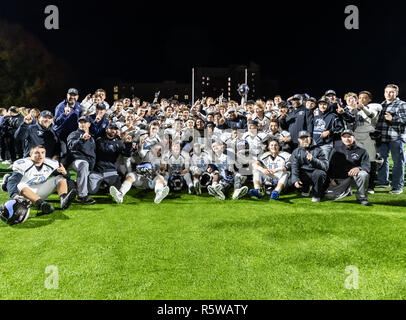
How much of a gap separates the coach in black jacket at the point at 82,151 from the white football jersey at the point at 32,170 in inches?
25.8

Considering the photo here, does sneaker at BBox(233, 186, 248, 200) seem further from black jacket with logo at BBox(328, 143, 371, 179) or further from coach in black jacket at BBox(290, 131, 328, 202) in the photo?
black jacket with logo at BBox(328, 143, 371, 179)

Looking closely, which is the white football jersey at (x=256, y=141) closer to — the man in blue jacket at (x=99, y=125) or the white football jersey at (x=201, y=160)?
the white football jersey at (x=201, y=160)

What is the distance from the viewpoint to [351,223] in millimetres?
5102

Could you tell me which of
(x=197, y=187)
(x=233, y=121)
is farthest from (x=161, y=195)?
(x=233, y=121)

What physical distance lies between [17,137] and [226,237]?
798 centimetres

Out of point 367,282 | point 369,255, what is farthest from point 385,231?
point 367,282

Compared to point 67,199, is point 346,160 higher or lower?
higher

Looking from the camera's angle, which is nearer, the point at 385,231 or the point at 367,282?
the point at 367,282

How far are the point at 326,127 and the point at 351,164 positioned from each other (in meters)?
1.22

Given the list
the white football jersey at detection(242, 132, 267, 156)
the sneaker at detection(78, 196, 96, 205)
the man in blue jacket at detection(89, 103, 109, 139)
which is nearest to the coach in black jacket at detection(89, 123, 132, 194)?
the man in blue jacket at detection(89, 103, 109, 139)

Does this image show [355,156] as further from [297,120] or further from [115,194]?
[115,194]

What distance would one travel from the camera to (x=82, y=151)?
683cm

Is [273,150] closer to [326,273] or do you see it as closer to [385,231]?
[385,231]

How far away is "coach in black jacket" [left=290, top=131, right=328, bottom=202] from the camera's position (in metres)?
6.58
